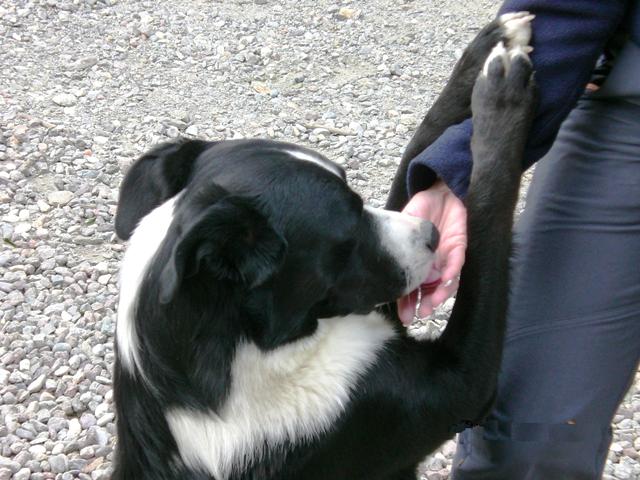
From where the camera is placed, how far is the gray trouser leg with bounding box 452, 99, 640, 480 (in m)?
2.03

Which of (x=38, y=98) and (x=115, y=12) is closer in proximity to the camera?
(x=38, y=98)

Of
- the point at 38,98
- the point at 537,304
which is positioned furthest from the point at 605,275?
the point at 38,98

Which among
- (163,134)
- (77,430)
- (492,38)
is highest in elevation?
(492,38)

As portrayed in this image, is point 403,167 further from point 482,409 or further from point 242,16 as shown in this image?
point 242,16

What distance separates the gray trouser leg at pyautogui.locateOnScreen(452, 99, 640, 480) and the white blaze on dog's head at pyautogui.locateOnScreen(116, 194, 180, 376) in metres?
0.91

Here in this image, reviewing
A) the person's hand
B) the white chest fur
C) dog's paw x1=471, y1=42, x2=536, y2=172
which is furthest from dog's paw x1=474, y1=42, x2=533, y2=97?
the white chest fur

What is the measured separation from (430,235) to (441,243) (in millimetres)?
119

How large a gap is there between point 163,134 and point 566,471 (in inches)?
117

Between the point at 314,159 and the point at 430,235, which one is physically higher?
the point at 314,159

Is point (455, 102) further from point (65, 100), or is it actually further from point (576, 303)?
point (65, 100)

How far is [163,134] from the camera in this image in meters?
4.52

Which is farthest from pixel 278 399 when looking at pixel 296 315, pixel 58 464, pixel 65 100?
pixel 65 100

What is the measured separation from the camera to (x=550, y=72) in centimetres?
206

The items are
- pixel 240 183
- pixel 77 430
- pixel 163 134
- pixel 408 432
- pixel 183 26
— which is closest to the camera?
pixel 240 183
